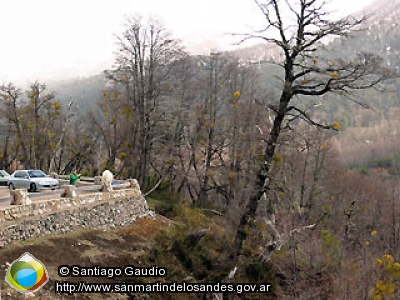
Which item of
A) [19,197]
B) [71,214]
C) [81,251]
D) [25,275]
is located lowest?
[81,251]

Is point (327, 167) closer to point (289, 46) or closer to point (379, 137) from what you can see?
point (289, 46)

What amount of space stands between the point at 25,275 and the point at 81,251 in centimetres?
528

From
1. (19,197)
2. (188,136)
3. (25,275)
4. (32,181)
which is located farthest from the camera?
(188,136)

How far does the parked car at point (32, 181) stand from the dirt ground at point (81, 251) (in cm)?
487

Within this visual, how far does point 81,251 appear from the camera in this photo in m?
15.2

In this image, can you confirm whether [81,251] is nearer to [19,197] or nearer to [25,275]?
[19,197]

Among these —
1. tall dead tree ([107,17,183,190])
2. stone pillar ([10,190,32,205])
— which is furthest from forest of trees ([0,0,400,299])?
stone pillar ([10,190,32,205])

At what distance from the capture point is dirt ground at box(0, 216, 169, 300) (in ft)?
39.1

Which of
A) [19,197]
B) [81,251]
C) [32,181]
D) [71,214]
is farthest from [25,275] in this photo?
[32,181]

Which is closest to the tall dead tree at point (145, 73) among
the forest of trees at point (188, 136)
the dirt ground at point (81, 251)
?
the forest of trees at point (188, 136)

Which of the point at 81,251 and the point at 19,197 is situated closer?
the point at 19,197

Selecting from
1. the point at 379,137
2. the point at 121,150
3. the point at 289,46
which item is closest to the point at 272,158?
the point at 289,46

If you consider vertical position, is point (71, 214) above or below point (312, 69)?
below

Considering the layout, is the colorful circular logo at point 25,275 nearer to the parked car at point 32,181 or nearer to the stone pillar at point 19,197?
the stone pillar at point 19,197
